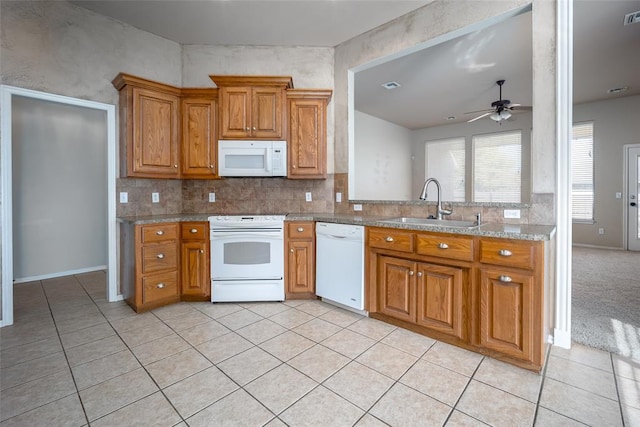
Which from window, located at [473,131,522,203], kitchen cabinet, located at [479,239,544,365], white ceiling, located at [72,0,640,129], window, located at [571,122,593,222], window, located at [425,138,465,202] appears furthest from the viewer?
window, located at [425,138,465,202]

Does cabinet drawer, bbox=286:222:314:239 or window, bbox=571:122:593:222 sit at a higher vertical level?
window, bbox=571:122:593:222

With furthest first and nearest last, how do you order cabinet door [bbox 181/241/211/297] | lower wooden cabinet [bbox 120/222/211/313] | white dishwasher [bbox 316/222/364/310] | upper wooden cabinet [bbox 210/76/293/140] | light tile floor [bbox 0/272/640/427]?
upper wooden cabinet [bbox 210/76/293/140], cabinet door [bbox 181/241/211/297], lower wooden cabinet [bbox 120/222/211/313], white dishwasher [bbox 316/222/364/310], light tile floor [bbox 0/272/640/427]

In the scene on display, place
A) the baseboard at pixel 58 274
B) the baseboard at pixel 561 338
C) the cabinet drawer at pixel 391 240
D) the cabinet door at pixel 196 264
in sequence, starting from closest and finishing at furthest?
1. the baseboard at pixel 561 338
2. the cabinet drawer at pixel 391 240
3. the cabinet door at pixel 196 264
4. the baseboard at pixel 58 274

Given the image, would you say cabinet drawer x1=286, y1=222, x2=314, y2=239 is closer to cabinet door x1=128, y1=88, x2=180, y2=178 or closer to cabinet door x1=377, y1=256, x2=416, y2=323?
cabinet door x1=377, y1=256, x2=416, y2=323

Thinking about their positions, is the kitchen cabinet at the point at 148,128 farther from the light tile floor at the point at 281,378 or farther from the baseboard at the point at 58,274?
the baseboard at the point at 58,274

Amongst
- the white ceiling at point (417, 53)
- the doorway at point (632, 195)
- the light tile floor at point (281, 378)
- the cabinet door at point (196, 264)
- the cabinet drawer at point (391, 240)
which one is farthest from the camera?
the doorway at point (632, 195)

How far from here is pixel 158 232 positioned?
2.88m

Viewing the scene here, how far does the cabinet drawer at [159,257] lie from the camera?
281cm

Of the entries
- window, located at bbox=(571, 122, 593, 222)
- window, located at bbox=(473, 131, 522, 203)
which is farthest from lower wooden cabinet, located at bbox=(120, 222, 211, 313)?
window, located at bbox=(571, 122, 593, 222)

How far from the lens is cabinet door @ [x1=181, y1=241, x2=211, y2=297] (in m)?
3.04

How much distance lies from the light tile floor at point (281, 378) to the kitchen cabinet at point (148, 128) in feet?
5.13

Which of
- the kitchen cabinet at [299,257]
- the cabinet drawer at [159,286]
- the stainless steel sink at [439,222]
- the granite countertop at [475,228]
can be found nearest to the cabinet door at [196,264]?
the cabinet drawer at [159,286]

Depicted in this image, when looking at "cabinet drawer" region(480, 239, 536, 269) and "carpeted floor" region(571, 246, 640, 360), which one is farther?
"carpeted floor" region(571, 246, 640, 360)

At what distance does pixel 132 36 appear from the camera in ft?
10.8
